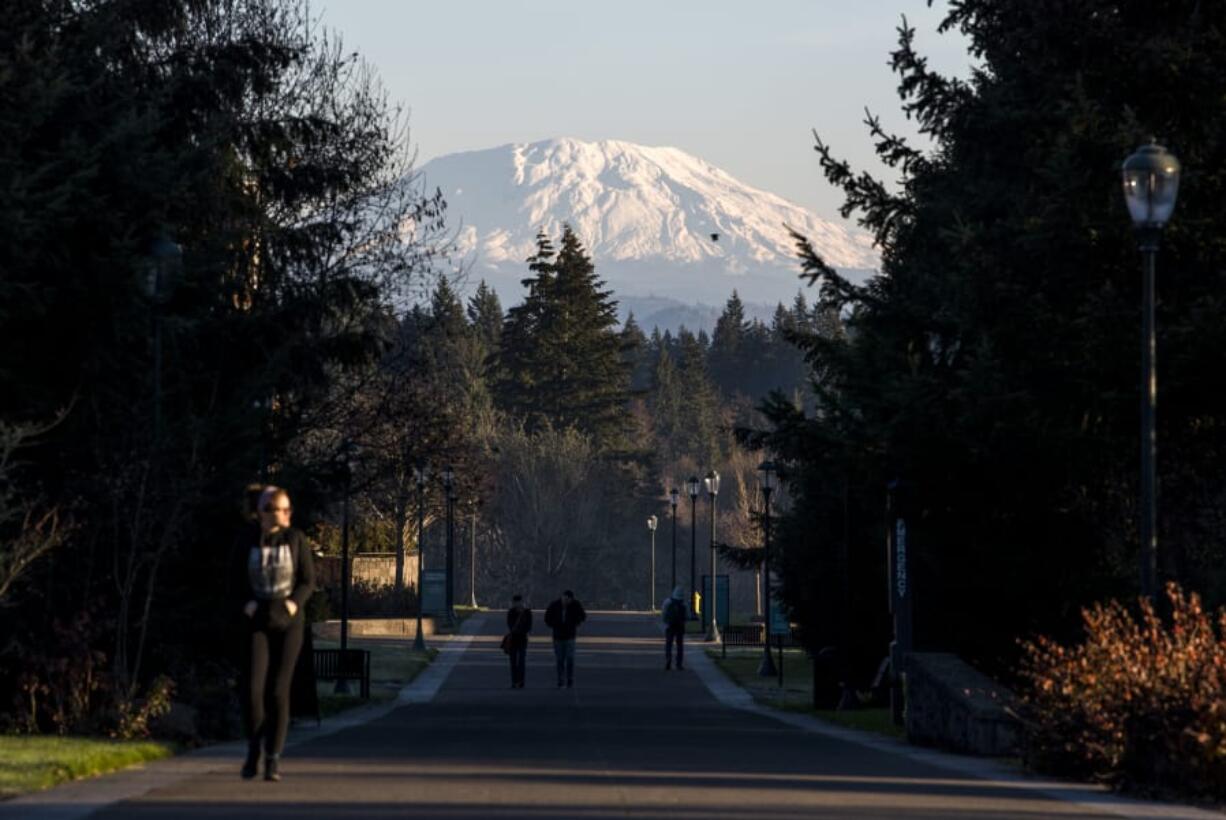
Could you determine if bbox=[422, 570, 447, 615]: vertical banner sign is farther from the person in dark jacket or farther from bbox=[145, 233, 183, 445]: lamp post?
bbox=[145, 233, 183, 445]: lamp post

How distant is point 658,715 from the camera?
98.3 feet

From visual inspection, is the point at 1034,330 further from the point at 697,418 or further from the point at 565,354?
the point at 697,418

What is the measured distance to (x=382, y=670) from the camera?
46.9 m

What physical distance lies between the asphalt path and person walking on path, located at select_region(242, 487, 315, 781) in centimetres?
58

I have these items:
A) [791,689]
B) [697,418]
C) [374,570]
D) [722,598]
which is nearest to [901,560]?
[791,689]

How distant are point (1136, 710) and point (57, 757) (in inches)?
304

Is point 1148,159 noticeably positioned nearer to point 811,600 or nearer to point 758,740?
point 758,740

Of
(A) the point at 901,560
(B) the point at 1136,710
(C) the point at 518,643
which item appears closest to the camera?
(B) the point at 1136,710

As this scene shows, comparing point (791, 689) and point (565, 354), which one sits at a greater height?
point (565, 354)

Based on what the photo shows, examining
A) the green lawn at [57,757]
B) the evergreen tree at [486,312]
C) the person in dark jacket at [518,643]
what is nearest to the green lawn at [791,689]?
the person in dark jacket at [518,643]

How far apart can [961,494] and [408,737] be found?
8.88m

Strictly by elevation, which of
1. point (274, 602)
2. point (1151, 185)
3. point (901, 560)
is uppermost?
point (1151, 185)

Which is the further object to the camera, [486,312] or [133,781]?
[486,312]

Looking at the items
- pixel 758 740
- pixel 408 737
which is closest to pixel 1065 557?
pixel 758 740
